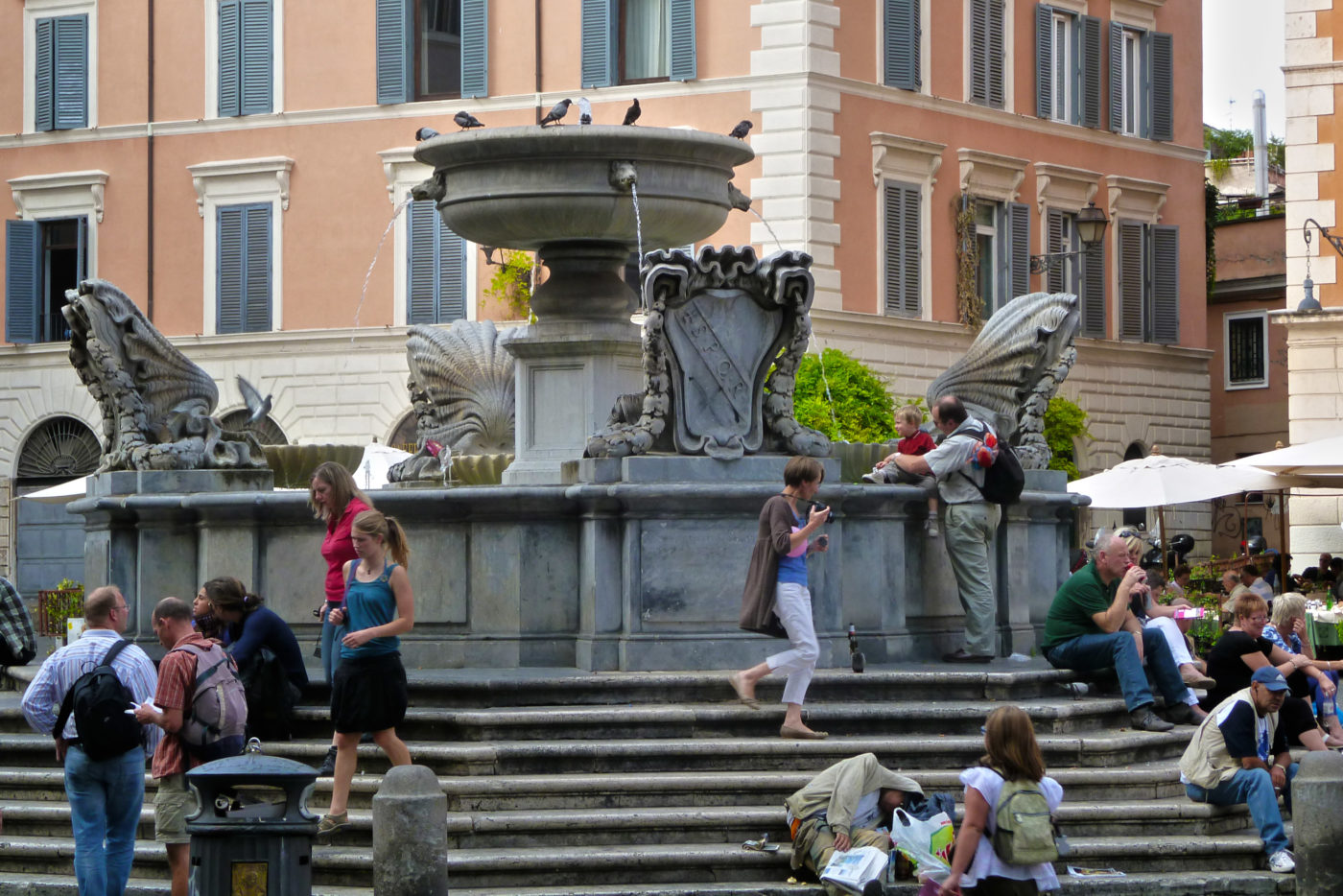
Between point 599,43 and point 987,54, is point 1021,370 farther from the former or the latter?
point 987,54

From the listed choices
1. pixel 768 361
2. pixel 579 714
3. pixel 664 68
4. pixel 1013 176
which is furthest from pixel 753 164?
pixel 579 714

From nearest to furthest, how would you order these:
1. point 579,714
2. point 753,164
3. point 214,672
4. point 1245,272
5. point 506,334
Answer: point 214,672
point 579,714
point 506,334
point 753,164
point 1245,272

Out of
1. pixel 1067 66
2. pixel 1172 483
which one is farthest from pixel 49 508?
pixel 1172 483

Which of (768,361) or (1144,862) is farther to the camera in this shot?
(768,361)

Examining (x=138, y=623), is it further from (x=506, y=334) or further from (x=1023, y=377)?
(x=1023, y=377)

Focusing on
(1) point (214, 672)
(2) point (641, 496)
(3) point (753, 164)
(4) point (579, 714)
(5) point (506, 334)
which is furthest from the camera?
(3) point (753, 164)

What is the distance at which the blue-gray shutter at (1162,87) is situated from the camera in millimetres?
38000

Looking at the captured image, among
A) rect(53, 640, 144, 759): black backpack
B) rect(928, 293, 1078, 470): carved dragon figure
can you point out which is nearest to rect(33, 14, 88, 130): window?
rect(928, 293, 1078, 470): carved dragon figure

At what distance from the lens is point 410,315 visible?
3381 centimetres

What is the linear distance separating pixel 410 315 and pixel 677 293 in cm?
2114

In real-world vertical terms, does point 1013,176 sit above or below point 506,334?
above

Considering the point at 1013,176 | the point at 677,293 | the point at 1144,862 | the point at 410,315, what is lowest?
the point at 1144,862

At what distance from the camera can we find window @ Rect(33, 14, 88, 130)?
36.3 meters

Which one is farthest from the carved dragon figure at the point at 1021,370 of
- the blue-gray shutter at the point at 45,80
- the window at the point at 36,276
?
the blue-gray shutter at the point at 45,80
